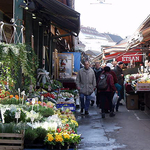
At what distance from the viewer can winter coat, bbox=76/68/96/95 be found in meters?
11.4

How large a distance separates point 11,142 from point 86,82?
6566 millimetres

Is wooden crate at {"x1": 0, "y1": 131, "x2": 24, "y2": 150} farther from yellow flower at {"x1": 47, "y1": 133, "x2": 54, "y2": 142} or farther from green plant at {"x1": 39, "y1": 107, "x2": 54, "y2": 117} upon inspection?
green plant at {"x1": 39, "y1": 107, "x2": 54, "y2": 117}

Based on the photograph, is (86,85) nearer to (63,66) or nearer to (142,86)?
(142,86)

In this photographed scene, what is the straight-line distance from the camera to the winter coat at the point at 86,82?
11.4m

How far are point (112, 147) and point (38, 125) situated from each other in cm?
176

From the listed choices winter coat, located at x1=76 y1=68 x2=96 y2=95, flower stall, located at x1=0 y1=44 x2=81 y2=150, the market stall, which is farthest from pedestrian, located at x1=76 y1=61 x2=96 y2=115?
the market stall

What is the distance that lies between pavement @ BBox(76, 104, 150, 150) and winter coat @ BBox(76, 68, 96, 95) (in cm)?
87

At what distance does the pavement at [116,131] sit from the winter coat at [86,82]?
87 cm

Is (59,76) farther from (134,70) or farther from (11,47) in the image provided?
(11,47)

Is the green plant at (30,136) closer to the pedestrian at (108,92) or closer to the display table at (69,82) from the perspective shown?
the pedestrian at (108,92)

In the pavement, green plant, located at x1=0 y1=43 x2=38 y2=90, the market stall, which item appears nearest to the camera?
green plant, located at x1=0 y1=43 x2=38 y2=90

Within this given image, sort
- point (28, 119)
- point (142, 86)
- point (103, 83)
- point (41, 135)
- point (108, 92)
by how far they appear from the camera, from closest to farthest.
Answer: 1. point (41, 135)
2. point (28, 119)
3. point (103, 83)
4. point (108, 92)
5. point (142, 86)

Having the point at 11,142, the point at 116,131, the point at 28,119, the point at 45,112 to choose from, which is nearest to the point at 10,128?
the point at 11,142

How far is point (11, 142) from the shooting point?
16.8 ft
